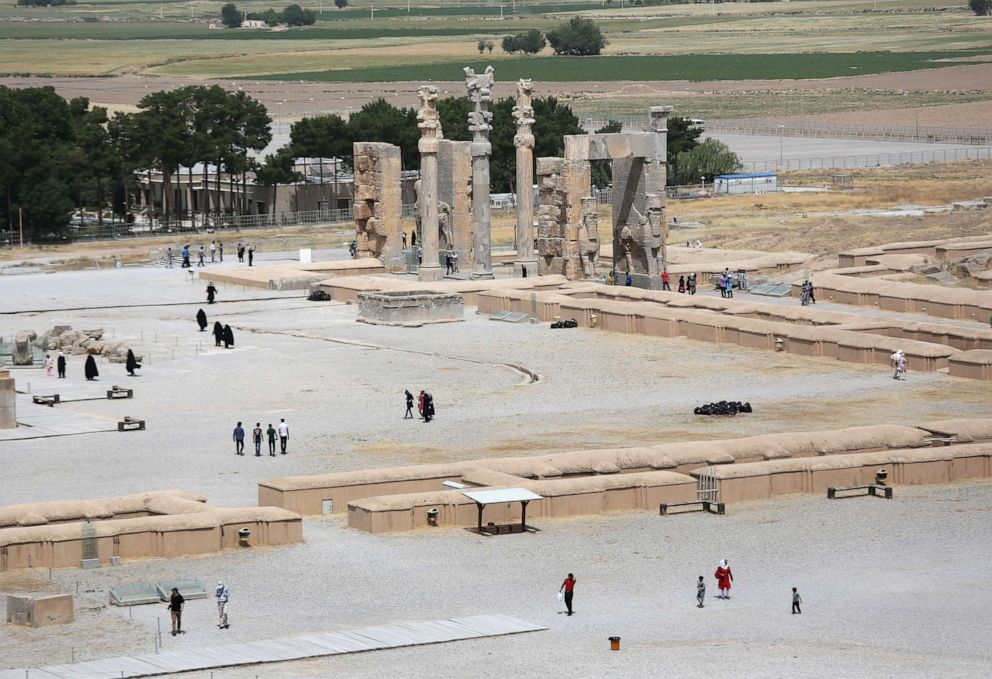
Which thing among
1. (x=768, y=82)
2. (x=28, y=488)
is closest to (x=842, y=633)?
(x=28, y=488)

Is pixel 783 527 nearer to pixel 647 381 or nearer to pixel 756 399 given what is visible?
pixel 756 399

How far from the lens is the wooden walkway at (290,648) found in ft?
89.9

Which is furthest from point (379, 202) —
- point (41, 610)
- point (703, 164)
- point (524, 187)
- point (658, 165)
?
point (41, 610)

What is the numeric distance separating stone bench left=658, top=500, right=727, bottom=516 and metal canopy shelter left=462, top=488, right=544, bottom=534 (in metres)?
2.64

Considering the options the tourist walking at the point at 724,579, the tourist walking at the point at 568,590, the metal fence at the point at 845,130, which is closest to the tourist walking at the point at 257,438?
the tourist walking at the point at 568,590

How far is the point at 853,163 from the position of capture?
117 m

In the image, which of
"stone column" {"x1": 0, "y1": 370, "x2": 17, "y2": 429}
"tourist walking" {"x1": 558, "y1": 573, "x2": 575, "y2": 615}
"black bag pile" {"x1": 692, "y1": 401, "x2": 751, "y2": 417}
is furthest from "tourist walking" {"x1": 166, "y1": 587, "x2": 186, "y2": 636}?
"black bag pile" {"x1": 692, "y1": 401, "x2": 751, "y2": 417}

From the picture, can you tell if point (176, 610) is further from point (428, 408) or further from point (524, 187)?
point (524, 187)

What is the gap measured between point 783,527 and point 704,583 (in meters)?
4.84

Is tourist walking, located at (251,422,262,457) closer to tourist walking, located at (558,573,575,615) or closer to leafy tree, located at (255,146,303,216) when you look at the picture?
tourist walking, located at (558,573,575,615)

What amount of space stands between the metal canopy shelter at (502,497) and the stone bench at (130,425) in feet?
40.7

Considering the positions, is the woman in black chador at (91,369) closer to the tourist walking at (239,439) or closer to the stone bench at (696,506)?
the tourist walking at (239,439)

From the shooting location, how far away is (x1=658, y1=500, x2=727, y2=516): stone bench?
1474 inches

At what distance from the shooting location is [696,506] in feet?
124
